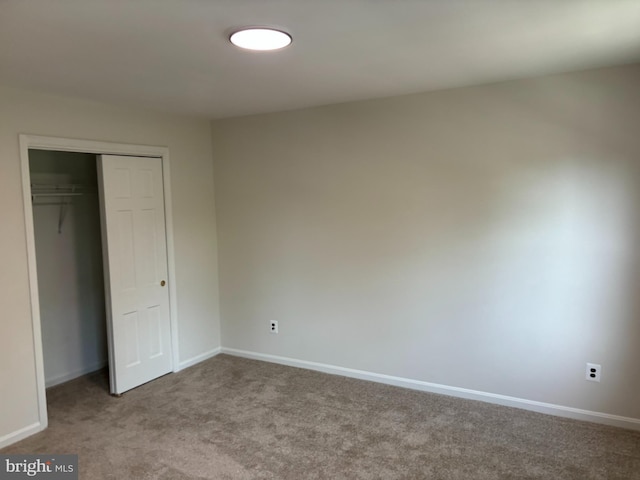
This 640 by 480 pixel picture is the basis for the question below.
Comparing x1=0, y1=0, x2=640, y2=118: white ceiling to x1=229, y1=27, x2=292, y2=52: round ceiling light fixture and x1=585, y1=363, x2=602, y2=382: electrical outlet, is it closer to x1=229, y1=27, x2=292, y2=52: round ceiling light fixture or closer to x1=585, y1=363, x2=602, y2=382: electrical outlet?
x1=229, y1=27, x2=292, y2=52: round ceiling light fixture

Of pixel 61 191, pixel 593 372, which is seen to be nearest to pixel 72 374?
pixel 61 191

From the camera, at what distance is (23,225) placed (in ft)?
10.2

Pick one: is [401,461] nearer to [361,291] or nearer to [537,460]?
[537,460]

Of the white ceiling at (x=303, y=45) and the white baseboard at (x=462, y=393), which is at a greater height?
the white ceiling at (x=303, y=45)

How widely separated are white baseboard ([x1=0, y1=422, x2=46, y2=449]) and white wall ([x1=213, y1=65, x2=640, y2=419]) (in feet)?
6.38

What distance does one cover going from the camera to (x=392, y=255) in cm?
377

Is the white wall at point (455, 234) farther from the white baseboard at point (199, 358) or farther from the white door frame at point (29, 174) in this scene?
the white door frame at point (29, 174)

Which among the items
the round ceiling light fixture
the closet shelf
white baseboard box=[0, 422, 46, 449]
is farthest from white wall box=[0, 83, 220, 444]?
the round ceiling light fixture

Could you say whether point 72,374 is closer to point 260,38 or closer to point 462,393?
point 462,393

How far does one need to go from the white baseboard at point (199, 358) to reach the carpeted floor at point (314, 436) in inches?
15.4

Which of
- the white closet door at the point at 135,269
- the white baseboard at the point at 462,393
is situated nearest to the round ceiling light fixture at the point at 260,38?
the white closet door at the point at 135,269

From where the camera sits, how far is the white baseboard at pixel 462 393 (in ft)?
10.2

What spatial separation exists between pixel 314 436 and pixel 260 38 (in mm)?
2513

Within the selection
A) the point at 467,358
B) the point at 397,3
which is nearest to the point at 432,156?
the point at 467,358
